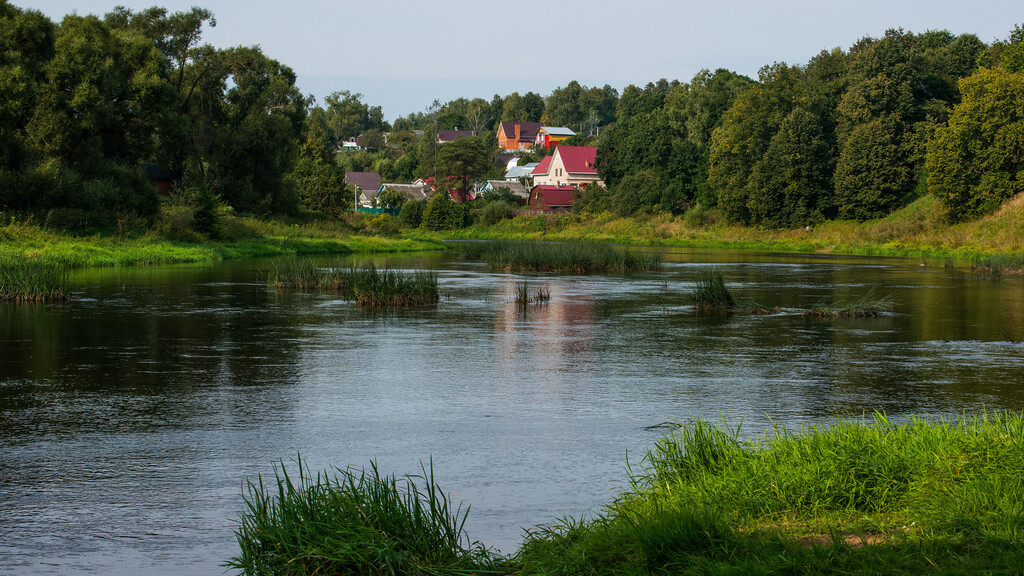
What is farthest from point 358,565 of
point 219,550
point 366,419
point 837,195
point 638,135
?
point 638,135

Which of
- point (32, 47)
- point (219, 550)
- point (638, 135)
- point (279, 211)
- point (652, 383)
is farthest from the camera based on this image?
point (638, 135)

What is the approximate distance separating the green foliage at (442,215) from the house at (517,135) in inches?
3451

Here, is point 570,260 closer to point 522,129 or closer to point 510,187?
point 510,187

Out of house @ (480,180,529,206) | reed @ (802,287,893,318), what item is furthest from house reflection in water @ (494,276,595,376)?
house @ (480,180,529,206)

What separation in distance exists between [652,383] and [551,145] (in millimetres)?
148571

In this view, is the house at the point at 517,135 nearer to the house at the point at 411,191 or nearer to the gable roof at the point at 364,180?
the gable roof at the point at 364,180

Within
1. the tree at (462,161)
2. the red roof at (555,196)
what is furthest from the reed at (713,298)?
the tree at (462,161)

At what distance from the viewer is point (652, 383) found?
43.6ft

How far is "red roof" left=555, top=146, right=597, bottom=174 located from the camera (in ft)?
386

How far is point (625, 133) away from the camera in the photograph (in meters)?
96.9

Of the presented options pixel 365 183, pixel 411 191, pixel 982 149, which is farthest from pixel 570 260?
pixel 365 183

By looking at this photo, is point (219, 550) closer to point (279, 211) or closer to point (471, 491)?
point (471, 491)

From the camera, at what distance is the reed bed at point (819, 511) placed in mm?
5270

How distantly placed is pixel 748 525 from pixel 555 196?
100004 mm
